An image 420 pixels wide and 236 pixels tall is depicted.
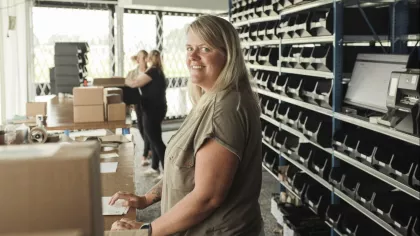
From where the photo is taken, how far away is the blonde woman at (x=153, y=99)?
511 centimetres

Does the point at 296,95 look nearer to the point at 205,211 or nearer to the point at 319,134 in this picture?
the point at 319,134

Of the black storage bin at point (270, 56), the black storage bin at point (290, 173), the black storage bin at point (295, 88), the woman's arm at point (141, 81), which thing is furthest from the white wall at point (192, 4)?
the black storage bin at point (290, 173)

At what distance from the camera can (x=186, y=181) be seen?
1.46m

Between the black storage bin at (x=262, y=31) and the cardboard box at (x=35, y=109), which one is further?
the black storage bin at (x=262, y=31)

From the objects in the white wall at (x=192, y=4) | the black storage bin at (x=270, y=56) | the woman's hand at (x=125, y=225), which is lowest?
the woman's hand at (x=125, y=225)

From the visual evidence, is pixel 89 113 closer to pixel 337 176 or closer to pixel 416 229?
pixel 337 176

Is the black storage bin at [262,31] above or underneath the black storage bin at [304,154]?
above

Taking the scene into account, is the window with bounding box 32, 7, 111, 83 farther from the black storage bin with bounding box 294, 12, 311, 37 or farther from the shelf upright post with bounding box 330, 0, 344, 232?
the shelf upright post with bounding box 330, 0, 344, 232

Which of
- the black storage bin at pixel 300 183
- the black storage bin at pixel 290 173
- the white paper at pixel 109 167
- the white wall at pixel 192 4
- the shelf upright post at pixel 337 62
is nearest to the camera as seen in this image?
the white paper at pixel 109 167

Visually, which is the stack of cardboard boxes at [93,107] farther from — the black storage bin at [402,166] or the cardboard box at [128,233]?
the cardboard box at [128,233]

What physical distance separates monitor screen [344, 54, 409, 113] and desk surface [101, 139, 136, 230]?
134cm

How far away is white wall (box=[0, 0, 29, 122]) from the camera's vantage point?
433 centimetres

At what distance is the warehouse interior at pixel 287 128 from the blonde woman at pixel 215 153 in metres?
0.05

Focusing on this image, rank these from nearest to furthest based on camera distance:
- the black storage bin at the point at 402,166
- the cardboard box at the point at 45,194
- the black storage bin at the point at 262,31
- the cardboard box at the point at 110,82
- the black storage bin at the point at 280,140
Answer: the cardboard box at the point at 45,194, the black storage bin at the point at 402,166, the black storage bin at the point at 280,140, the black storage bin at the point at 262,31, the cardboard box at the point at 110,82
